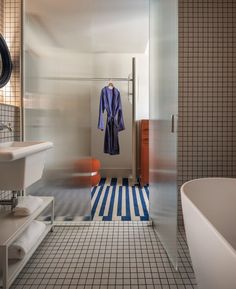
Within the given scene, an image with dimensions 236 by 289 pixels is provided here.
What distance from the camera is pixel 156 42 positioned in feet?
7.47

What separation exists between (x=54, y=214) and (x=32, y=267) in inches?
30.7

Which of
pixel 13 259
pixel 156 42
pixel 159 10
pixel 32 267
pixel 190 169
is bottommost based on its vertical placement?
pixel 32 267

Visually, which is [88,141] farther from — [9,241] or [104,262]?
[9,241]

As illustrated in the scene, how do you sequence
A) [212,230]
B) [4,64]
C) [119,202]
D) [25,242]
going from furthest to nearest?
1. [119,202]
2. [4,64]
3. [25,242]
4. [212,230]

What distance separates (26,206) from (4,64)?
4.05ft

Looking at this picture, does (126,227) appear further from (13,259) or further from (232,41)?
(232,41)

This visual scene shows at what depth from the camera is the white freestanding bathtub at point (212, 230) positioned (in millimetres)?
827

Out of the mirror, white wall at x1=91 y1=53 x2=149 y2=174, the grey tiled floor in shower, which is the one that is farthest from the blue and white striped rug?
the mirror

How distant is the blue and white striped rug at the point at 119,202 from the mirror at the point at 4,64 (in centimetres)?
162

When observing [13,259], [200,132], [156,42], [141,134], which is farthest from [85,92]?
[141,134]

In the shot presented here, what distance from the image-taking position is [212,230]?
957 mm

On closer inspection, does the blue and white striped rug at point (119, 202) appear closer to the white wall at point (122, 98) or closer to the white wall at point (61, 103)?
the white wall at point (122, 98)

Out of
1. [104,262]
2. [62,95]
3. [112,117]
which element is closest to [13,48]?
[62,95]

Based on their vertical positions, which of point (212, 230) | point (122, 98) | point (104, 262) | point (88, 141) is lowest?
point (104, 262)
